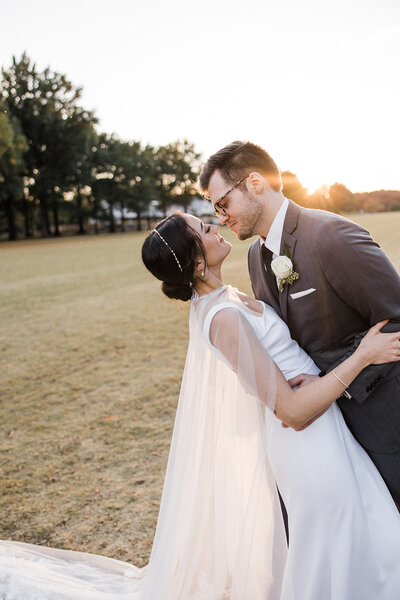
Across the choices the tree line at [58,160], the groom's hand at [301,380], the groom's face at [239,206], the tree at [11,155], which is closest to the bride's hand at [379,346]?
the groom's hand at [301,380]

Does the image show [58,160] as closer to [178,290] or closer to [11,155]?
A: [11,155]

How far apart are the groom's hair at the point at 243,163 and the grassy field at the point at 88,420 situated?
8.84ft

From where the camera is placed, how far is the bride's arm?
220 cm

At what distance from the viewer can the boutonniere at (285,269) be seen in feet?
7.77

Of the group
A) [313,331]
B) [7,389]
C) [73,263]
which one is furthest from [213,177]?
[73,263]

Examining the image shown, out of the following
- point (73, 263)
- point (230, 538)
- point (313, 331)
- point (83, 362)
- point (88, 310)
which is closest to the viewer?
point (313, 331)

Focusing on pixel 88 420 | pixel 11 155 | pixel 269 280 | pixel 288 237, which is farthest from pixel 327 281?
pixel 11 155

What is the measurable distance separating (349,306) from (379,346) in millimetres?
249

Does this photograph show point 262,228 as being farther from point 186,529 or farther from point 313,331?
point 186,529

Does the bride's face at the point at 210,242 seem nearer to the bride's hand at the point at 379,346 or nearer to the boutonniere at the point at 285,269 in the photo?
the boutonniere at the point at 285,269

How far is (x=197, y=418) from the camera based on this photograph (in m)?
2.81

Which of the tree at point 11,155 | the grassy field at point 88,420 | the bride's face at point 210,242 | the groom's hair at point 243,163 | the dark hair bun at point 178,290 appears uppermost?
the tree at point 11,155

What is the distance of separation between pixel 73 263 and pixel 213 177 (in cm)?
2164

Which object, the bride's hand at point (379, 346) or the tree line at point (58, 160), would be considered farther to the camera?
the tree line at point (58, 160)
